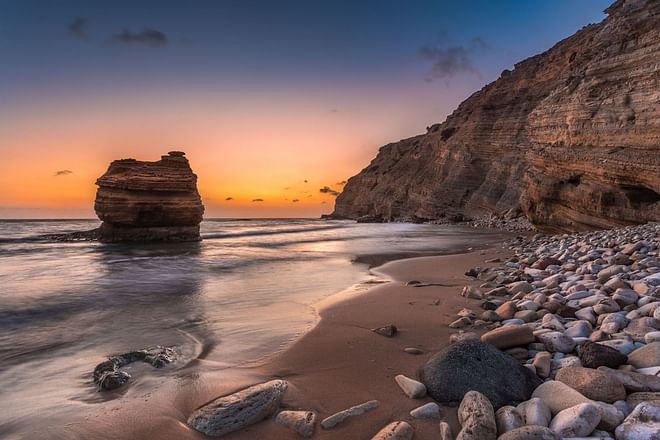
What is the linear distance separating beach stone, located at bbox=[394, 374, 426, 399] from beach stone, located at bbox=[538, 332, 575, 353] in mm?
1204

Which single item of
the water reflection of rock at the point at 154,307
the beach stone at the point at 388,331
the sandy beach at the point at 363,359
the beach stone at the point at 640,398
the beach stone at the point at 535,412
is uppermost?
the beach stone at the point at 640,398

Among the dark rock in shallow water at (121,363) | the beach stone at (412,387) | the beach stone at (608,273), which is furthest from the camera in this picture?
the beach stone at (608,273)

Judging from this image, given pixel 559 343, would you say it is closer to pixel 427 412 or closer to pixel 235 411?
pixel 427 412

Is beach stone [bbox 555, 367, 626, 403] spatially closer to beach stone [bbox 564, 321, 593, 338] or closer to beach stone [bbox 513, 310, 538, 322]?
beach stone [bbox 564, 321, 593, 338]

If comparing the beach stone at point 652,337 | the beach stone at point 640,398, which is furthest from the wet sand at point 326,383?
the beach stone at point 652,337

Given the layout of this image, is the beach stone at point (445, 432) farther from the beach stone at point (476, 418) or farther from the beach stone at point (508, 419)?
the beach stone at point (508, 419)

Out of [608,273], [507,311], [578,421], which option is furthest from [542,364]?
[608,273]

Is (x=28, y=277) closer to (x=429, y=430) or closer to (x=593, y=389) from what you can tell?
(x=429, y=430)

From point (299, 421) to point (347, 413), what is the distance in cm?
30

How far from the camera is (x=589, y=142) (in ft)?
47.3

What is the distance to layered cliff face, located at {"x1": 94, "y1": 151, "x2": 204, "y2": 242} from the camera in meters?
21.1

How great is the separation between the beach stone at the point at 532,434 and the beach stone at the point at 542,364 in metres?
0.92

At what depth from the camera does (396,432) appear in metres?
2.07

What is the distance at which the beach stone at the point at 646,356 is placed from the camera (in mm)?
2482
